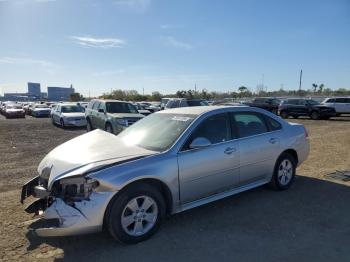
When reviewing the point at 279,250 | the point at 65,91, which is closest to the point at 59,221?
the point at 279,250

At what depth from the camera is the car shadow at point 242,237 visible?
369 cm

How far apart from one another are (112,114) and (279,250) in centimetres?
1162

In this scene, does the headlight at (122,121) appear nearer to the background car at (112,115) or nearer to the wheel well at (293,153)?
the background car at (112,115)

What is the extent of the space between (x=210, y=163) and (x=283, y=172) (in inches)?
76.9

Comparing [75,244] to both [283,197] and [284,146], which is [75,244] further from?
[284,146]

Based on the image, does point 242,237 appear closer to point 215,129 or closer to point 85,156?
point 215,129

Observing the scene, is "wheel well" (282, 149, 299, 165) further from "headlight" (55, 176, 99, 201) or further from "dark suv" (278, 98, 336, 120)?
"dark suv" (278, 98, 336, 120)

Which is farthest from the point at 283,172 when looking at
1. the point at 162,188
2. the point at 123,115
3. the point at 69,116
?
the point at 69,116

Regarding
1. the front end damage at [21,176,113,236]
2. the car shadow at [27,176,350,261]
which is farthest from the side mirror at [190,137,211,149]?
the front end damage at [21,176,113,236]

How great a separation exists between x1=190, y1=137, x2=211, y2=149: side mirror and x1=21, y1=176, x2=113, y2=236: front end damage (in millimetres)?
1328

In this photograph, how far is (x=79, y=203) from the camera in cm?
368

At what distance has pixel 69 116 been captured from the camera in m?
20.0

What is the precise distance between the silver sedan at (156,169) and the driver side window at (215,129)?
2 centimetres

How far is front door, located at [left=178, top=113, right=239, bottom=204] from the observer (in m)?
4.43
